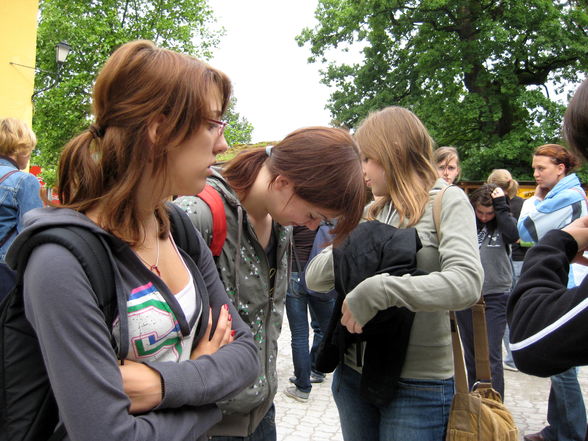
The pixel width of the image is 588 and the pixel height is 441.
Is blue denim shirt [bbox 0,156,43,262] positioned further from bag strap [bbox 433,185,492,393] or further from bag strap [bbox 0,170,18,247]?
bag strap [bbox 433,185,492,393]

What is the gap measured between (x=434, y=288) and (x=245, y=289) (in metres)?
0.68

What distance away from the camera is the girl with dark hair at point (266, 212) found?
5.78 feet

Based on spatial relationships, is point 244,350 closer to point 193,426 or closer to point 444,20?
point 193,426

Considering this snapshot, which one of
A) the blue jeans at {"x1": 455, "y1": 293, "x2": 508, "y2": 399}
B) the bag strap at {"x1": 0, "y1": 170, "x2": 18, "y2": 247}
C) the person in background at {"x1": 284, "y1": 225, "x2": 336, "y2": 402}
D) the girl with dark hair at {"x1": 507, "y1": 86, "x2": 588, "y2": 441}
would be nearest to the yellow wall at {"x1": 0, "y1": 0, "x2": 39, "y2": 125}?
the bag strap at {"x1": 0, "y1": 170, "x2": 18, "y2": 247}

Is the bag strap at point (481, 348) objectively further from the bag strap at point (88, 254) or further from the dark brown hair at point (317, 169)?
the bag strap at point (88, 254)

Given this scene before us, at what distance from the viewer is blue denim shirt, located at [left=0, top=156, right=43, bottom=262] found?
3559mm

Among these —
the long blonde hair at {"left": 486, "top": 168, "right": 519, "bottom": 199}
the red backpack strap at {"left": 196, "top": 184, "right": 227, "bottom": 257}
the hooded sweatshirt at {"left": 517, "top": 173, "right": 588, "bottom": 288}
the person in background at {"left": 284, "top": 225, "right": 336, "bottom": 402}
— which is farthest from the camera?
the long blonde hair at {"left": 486, "top": 168, "right": 519, "bottom": 199}

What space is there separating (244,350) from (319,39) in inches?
906

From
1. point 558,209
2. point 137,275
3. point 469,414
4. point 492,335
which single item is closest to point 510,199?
point 558,209

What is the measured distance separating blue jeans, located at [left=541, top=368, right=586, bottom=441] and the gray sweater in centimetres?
216

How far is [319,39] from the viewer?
75.0ft

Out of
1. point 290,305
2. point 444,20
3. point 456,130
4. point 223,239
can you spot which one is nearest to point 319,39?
point 444,20

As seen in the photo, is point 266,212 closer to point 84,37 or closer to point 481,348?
point 481,348

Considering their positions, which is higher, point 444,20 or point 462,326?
point 444,20
